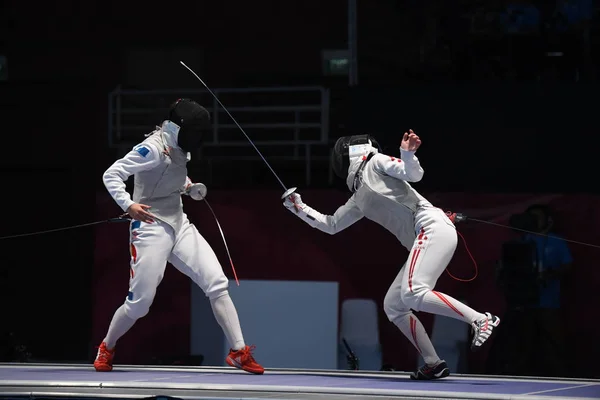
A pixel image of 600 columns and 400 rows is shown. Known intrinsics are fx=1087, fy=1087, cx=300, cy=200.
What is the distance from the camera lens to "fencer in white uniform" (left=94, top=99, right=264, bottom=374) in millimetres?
4855

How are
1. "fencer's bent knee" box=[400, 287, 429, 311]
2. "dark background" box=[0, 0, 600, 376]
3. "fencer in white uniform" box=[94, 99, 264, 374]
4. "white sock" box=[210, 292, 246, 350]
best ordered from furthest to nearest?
"dark background" box=[0, 0, 600, 376], "white sock" box=[210, 292, 246, 350], "fencer in white uniform" box=[94, 99, 264, 374], "fencer's bent knee" box=[400, 287, 429, 311]

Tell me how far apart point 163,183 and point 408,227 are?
112 cm

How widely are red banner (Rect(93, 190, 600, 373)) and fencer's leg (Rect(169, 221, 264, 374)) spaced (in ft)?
6.56

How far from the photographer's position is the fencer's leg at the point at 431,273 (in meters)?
4.54

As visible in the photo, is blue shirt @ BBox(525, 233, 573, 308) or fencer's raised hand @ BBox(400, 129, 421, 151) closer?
fencer's raised hand @ BBox(400, 129, 421, 151)

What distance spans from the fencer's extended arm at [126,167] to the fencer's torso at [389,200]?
94 cm

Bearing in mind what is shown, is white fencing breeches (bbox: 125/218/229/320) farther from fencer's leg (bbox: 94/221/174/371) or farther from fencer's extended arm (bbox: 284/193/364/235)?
fencer's extended arm (bbox: 284/193/364/235)

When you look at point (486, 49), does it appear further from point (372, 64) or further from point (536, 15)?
point (372, 64)

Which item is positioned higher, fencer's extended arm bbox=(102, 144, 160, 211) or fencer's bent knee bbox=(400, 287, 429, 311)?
fencer's extended arm bbox=(102, 144, 160, 211)

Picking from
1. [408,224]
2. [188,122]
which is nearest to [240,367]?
[408,224]

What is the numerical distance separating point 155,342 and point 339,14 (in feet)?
13.8

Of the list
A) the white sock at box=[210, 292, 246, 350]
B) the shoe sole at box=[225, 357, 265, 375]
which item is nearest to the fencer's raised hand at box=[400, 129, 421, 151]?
the white sock at box=[210, 292, 246, 350]

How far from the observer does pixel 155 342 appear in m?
7.29

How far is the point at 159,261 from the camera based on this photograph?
4879 millimetres
